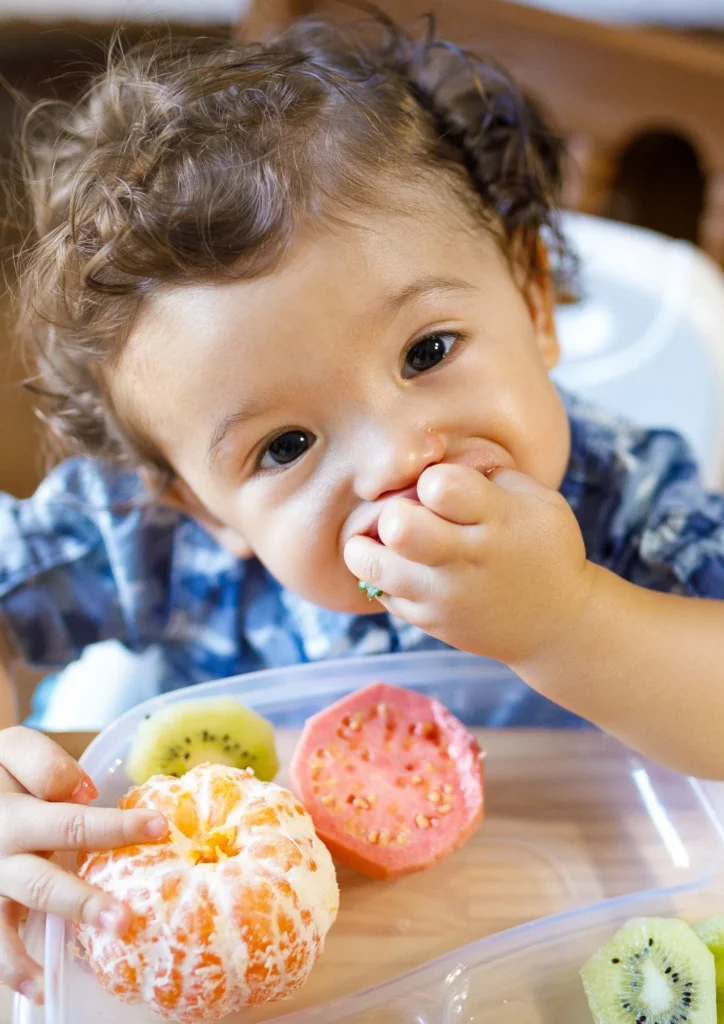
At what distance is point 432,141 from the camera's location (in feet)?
2.35

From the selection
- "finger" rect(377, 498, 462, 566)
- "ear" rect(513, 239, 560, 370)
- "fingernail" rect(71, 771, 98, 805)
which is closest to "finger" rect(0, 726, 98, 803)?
"fingernail" rect(71, 771, 98, 805)

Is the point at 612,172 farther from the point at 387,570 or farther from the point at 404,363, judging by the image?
the point at 387,570

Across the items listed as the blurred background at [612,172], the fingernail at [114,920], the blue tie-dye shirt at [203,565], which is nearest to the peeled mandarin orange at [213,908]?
the fingernail at [114,920]

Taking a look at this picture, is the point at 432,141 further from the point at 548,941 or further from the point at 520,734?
the point at 548,941

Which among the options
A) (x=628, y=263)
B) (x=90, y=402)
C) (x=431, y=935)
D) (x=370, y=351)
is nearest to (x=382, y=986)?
(x=431, y=935)

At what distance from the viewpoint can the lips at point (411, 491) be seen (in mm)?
600

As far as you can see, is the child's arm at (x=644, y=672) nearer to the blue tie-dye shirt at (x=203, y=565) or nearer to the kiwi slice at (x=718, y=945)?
the kiwi slice at (x=718, y=945)

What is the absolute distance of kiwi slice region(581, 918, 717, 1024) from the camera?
0.55m

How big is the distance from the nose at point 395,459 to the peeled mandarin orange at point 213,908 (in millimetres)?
191

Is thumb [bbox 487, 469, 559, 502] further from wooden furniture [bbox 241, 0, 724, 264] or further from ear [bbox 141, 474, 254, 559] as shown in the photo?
wooden furniture [bbox 241, 0, 724, 264]

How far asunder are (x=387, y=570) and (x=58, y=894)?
0.79 feet

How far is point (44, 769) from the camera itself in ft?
1.86

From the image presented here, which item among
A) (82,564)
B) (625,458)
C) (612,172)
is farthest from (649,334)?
(82,564)

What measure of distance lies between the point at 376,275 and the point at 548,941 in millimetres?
405
